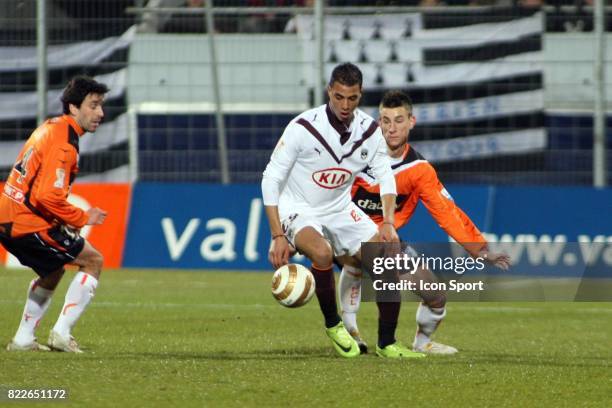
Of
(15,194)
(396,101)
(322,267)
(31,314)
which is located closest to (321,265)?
(322,267)

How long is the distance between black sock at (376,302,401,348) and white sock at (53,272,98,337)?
2.07 meters

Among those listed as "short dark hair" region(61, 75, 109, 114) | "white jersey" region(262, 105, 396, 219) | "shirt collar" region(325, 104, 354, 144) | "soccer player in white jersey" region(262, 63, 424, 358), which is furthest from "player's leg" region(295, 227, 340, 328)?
"short dark hair" region(61, 75, 109, 114)

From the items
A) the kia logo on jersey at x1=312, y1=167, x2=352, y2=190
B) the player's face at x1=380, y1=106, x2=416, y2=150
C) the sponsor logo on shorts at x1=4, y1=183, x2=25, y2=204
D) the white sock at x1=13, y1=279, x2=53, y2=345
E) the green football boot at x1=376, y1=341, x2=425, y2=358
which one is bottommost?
the green football boot at x1=376, y1=341, x2=425, y2=358

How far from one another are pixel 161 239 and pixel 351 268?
7.95 meters

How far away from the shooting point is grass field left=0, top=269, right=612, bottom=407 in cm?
786

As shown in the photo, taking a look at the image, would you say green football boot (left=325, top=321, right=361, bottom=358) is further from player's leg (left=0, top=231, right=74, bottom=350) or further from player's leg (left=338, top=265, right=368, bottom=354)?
player's leg (left=0, top=231, right=74, bottom=350)

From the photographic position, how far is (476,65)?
1928 cm

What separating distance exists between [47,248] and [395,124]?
2.72 m

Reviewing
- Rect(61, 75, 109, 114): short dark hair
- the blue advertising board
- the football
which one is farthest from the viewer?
the blue advertising board

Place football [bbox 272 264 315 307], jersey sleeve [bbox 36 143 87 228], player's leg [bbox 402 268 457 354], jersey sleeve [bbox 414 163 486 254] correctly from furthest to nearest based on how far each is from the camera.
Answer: jersey sleeve [bbox 414 163 486 254]
player's leg [bbox 402 268 457 354]
jersey sleeve [bbox 36 143 87 228]
football [bbox 272 264 315 307]

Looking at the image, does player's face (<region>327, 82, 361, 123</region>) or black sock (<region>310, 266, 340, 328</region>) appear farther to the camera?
black sock (<region>310, 266, 340, 328</region>)

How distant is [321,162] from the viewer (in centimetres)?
989

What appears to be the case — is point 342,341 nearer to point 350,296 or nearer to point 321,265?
point 321,265

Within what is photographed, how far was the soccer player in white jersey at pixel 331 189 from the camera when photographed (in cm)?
973
